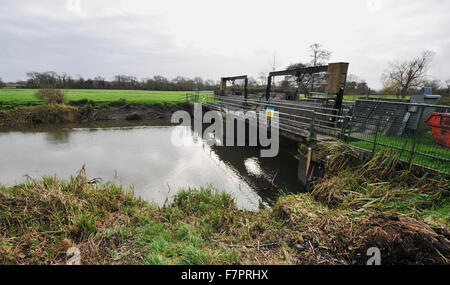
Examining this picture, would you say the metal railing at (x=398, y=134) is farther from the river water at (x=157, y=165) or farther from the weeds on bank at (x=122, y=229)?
the weeds on bank at (x=122, y=229)

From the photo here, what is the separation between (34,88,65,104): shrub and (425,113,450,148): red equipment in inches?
1070

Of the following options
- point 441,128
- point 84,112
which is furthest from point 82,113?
→ point 441,128

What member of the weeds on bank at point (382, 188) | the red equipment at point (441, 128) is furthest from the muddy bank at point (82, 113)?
the red equipment at point (441, 128)

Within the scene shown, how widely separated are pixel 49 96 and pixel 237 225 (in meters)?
25.0

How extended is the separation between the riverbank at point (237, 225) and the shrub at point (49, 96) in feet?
67.0

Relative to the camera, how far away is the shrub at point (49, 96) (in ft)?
65.1

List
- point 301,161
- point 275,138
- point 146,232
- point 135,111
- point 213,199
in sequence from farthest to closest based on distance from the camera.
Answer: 1. point 135,111
2. point 275,138
3. point 301,161
4. point 213,199
5. point 146,232

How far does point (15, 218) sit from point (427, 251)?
22.0 ft

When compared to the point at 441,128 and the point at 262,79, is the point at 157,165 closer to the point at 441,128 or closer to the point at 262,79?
the point at 441,128

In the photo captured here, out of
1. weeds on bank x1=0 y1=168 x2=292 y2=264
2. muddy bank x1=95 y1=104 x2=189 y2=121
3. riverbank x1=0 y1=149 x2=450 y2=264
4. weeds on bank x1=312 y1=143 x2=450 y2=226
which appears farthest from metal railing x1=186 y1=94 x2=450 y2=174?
muddy bank x1=95 y1=104 x2=189 y2=121

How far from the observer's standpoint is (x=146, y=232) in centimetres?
377

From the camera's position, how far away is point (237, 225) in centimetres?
412
